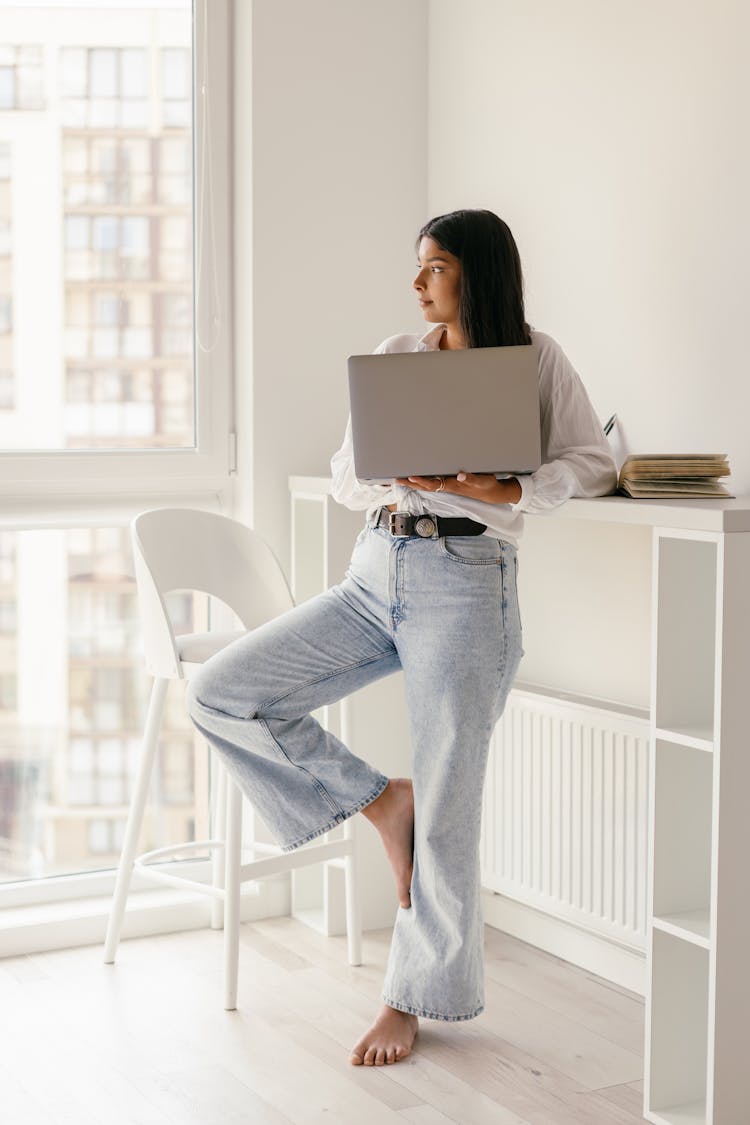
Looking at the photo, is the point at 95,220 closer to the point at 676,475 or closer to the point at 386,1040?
the point at 676,475

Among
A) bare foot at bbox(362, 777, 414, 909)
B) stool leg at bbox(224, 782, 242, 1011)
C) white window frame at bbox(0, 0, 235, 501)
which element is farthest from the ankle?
white window frame at bbox(0, 0, 235, 501)

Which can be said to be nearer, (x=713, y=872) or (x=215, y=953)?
(x=713, y=872)

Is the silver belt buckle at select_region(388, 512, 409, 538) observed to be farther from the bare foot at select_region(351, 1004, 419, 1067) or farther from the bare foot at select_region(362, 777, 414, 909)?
the bare foot at select_region(351, 1004, 419, 1067)

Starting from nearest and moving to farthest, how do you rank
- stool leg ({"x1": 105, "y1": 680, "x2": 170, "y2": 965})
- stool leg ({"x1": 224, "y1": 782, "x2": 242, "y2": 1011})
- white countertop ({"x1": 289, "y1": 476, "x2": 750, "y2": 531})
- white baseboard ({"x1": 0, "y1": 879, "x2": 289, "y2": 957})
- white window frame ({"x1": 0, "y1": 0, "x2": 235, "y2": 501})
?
white countertop ({"x1": 289, "y1": 476, "x2": 750, "y2": 531}), stool leg ({"x1": 224, "y1": 782, "x2": 242, "y2": 1011}), stool leg ({"x1": 105, "y1": 680, "x2": 170, "y2": 965}), white baseboard ({"x1": 0, "y1": 879, "x2": 289, "y2": 957}), white window frame ({"x1": 0, "y1": 0, "x2": 235, "y2": 501})

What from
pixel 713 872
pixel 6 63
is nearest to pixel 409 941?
pixel 713 872

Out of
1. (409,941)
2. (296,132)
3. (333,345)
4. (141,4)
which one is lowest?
(409,941)

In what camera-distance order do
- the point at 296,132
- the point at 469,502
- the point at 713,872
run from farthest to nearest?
the point at 296,132
the point at 469,502
the point at 713,872

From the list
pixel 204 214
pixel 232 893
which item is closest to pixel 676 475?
pixel 232 893

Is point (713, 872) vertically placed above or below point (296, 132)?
below

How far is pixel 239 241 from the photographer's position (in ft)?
10.7

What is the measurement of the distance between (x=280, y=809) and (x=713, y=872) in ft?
2.50

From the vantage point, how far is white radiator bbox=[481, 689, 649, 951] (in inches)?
108

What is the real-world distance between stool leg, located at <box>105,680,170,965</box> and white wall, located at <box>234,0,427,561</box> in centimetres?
52

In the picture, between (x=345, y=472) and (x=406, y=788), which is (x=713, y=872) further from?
(x=345, y=472)
